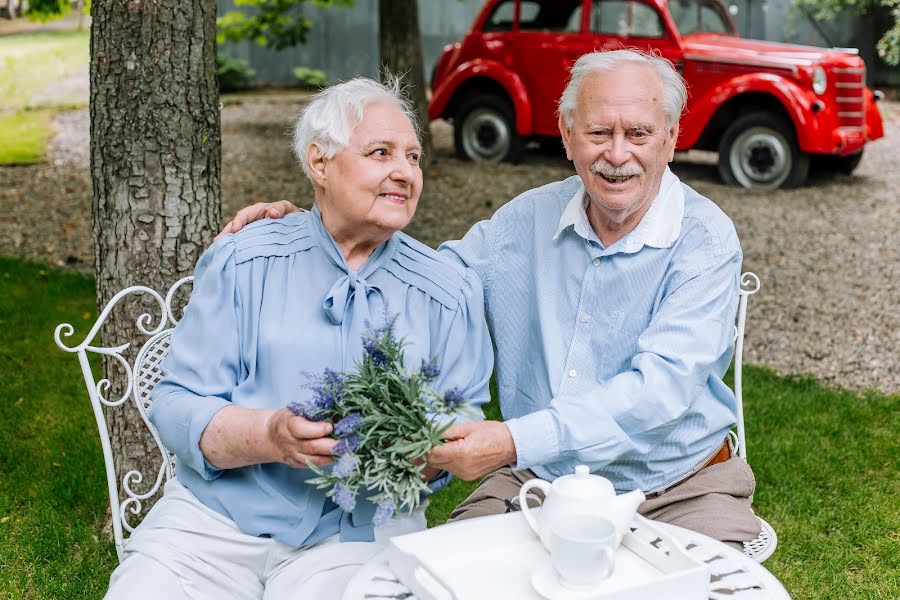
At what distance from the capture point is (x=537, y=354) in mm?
2686

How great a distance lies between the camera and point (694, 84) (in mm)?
9281

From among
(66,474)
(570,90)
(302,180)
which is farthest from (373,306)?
(302,180)

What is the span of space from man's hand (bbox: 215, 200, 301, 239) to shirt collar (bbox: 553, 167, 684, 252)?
736 mm

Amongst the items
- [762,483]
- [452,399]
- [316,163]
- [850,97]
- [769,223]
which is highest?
[316,163]

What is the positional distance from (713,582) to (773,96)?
8017 millimetres

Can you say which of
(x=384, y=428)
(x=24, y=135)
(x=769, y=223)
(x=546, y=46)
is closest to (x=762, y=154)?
(x=769, y=223)

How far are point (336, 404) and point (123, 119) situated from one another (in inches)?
73.4

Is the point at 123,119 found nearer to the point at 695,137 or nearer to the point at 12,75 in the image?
the point at 695,137

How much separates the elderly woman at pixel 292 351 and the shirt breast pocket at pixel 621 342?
32cm

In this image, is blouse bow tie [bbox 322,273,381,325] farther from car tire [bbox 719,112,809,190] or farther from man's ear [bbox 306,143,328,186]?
car tire [bbox 719,112,809,190]

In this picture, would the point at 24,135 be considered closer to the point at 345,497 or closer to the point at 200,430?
the point at 200,430

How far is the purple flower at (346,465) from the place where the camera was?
179 cm

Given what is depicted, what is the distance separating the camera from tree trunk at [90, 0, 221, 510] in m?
3.29

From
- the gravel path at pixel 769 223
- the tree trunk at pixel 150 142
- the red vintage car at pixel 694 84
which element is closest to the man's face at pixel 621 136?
the tree trunk at pixel 150 142
